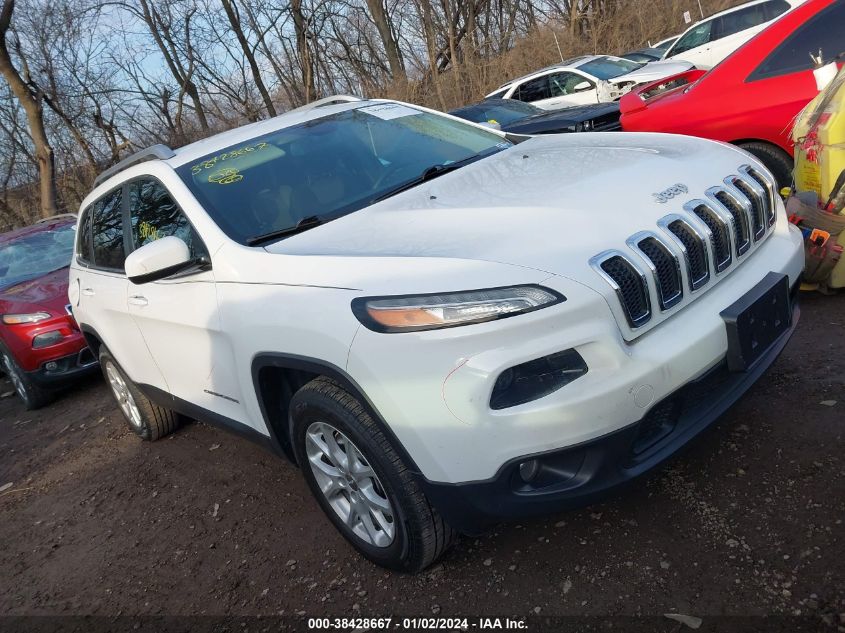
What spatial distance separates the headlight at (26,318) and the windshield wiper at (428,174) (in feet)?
13.9

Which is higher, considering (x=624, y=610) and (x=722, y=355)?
(x=722, y=355)

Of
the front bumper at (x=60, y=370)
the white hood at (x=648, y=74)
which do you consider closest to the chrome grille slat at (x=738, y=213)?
the front bumper at (x=60, y=370)

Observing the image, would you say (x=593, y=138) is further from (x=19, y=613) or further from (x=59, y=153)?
(x=59, y=153)

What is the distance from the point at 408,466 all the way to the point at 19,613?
2.30m

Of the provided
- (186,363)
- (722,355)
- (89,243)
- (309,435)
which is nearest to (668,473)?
(722,355)

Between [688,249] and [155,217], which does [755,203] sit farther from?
[155,217]

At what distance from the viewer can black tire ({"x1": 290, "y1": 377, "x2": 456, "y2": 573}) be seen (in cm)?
234

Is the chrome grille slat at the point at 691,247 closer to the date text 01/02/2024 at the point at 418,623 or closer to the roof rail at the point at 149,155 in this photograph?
the date text 01/02/2024 at the point at 418,623

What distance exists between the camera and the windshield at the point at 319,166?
10.1 ft

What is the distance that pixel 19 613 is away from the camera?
328 centimetres

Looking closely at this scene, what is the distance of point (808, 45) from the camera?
15.9ft

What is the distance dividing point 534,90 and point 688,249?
12063 millimetres

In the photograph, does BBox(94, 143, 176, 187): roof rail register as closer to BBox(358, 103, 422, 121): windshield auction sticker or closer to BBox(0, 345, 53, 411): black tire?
BBox(358, 103, 422, 121): windshield auction sticker

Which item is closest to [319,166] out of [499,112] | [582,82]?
[499,112]
